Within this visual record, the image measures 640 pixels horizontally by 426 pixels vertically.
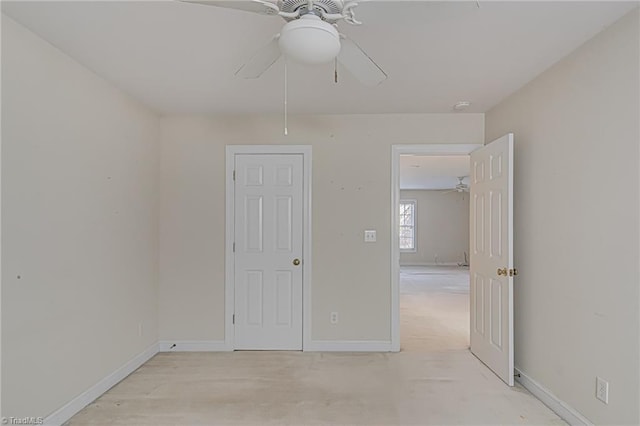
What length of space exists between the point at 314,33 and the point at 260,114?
2.53 m

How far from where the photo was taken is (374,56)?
2504 millimetres

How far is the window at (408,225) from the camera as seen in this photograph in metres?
11.9

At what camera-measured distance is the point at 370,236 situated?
3.90 metres

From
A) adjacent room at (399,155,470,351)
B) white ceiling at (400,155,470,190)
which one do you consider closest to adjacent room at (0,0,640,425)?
adjacent room at (399,155,470,351)

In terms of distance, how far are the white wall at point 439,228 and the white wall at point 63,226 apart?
954cm

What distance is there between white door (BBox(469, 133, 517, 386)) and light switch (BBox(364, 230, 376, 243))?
3.14 feet

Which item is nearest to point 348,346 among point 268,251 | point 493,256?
point 268,251

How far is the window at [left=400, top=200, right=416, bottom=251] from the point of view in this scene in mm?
11930

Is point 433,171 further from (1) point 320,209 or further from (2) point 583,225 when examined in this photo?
(2) point 583,225

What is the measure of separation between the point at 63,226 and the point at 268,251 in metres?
1.84

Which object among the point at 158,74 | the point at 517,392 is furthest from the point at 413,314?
the point at 158,74

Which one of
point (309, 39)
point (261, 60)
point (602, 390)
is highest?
point (261, 60)

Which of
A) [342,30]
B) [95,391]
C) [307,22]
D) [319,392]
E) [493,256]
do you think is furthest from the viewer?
[493,256]

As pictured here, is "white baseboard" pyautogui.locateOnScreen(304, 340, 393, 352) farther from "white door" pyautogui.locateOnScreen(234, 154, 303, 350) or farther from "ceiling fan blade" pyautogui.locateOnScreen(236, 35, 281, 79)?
"ceiling fan blade" pyautogui.locateOnScreen(236, 35, 281, 79)
